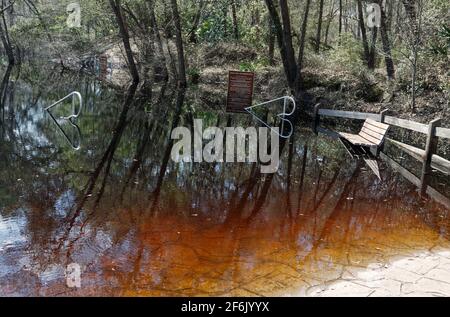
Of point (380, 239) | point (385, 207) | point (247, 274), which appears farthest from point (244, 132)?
point (247, 274)

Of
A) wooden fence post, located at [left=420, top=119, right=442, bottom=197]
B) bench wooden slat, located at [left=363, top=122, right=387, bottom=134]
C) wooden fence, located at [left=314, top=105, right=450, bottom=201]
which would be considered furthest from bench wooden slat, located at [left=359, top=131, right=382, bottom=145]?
wooden fence post, located at [left=420, top=119, right=442, bottom=197]

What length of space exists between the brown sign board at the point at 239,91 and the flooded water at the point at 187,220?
24.8 ft

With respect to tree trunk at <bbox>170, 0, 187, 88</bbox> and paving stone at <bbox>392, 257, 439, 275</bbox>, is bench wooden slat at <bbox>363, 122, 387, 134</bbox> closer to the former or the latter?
paving stone at <bbox>392, 257, 439, 275</bbox>

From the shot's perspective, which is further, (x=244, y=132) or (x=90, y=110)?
(x=90, y=110)

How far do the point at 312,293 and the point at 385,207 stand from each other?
3.79 meters

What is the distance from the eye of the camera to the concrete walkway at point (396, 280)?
5.00 m

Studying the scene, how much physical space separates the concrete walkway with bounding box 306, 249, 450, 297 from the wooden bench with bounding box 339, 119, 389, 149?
6.47 meters

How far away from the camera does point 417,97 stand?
17.5 metres

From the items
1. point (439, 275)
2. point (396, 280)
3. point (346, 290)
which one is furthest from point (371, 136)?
point (346, 290)

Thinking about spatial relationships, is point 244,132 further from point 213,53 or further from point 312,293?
point 213,53

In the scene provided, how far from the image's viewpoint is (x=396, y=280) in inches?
209

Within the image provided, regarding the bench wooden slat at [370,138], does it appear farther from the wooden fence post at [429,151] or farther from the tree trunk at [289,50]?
the tree trunk at [289,50]

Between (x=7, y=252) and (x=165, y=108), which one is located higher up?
(x=165, y=108)
